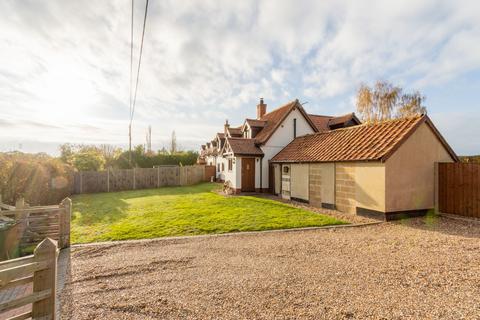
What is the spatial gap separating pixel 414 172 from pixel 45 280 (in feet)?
44.9

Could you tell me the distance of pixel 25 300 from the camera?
303cm

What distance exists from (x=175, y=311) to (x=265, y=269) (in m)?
2.37

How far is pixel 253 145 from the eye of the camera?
69.1 feet

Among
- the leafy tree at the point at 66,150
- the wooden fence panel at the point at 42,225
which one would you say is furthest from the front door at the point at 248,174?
the leafy tree at the point at 66,150

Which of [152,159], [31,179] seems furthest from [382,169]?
[152,159]

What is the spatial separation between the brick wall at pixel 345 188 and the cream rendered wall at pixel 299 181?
97.6 inches

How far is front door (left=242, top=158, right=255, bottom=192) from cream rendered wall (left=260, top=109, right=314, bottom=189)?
954 millimetres

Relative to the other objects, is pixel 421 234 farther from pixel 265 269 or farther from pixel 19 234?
pixel 19 234

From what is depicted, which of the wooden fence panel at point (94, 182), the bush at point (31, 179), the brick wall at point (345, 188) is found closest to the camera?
the brick wall at point (345, 188)

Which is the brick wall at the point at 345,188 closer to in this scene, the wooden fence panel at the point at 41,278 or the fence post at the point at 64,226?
the fence post at the point at 64,226

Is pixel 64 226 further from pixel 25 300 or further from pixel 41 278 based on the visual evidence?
pixel 25 300

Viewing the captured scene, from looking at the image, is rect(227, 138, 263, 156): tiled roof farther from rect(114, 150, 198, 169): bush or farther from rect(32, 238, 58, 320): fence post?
rect(114, 150, 198, 169): bush

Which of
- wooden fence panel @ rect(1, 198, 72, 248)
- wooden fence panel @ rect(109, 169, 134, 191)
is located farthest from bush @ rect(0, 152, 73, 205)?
wooden fence panel @ rect(1, 198, 72, 248)

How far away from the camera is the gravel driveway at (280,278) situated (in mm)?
4262
